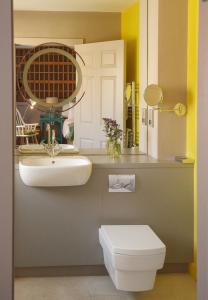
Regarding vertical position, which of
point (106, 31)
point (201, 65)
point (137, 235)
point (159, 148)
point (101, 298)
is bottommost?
point (101, 298)

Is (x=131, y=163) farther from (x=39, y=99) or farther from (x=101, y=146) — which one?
(x=39, y=99)

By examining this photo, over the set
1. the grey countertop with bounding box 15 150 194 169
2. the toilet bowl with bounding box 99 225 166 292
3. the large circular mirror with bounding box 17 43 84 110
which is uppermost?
the large circular mirror with bounding box 17 43 84 110

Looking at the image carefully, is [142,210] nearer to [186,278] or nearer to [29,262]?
[186,278]

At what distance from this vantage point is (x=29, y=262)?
161 inches

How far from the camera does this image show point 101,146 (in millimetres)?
4469

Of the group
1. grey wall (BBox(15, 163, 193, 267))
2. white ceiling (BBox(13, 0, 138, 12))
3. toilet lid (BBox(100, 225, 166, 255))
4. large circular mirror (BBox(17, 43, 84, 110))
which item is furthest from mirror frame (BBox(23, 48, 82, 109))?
toilet lid (BBox(100, 225, 166, 255))

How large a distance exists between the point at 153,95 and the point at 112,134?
1.59ft

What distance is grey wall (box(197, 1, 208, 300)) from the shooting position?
2.32 meters

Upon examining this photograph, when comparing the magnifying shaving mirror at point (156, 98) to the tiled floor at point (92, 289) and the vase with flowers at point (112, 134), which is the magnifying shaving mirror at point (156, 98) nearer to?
the vase with flowers at point (112, 134)

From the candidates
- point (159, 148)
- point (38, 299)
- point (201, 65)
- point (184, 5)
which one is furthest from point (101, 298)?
point (184, 5)

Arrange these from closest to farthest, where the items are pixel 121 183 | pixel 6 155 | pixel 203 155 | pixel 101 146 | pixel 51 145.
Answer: pixel 6 155 < pixel 203 155 < pixel 121 183 < pixel 51 145 < pixel 101 146

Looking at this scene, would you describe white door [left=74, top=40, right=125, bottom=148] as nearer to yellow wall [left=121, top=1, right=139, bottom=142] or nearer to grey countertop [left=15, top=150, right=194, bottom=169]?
yellow wall [left=121, top=1, right=139, bottom=142]

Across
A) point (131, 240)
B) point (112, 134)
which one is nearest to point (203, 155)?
point (131, 240)

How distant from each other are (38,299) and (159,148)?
1459 mm
